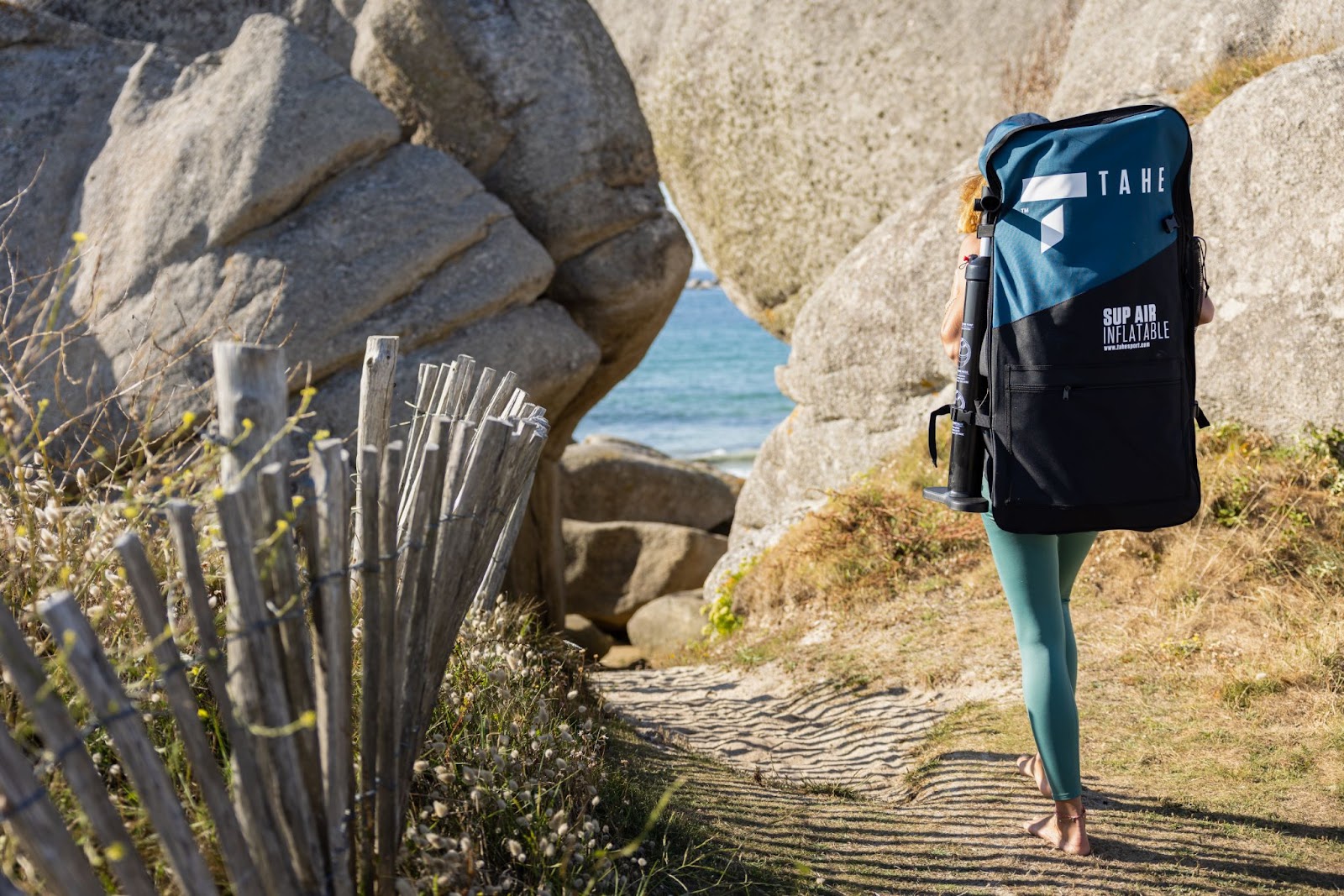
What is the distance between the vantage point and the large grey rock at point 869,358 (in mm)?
8453

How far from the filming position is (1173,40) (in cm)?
858

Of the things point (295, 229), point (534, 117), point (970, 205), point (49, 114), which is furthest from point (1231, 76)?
point (49, 114)

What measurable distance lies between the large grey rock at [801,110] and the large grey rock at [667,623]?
20.5ft

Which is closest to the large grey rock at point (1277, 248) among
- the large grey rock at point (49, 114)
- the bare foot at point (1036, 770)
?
the bare foot at point (1036, 770)

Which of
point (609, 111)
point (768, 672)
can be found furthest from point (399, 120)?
point (768, 672)

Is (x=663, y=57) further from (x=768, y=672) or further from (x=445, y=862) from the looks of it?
(x=445, y=862)

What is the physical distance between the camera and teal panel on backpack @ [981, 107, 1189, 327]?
2.84m

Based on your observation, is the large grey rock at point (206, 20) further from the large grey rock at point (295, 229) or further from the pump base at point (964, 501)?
the pump base at point (964, 501)

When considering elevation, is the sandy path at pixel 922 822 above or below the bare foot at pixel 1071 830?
below

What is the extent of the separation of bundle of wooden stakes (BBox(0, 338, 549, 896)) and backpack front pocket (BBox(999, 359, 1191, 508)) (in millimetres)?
1394

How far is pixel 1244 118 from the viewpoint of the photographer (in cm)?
678

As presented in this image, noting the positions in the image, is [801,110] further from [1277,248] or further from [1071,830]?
[1071,830]

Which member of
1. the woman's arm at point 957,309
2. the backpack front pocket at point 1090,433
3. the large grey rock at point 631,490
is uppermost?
the woman's arm at point 957,309

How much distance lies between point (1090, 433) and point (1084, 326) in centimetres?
29
